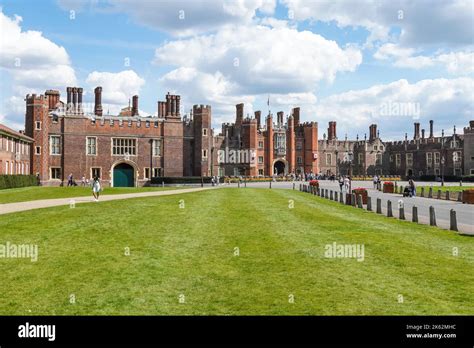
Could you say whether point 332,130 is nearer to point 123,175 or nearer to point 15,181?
point 123,175

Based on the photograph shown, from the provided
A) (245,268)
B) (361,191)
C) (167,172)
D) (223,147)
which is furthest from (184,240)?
(223,147)

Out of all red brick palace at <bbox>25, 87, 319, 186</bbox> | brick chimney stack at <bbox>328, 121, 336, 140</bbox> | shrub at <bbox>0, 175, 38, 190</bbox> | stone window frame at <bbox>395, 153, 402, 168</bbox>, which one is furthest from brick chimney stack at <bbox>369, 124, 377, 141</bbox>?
shrub at <bbox>0, 175, 38, 190</bbox>

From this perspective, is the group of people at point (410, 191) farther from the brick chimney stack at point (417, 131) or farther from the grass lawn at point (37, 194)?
the brick chimney stack at point (417, 131)

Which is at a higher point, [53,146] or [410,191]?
[53,146]

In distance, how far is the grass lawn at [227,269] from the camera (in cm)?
746

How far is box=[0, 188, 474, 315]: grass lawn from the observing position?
7457 millimetres

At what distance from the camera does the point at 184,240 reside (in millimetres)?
12773

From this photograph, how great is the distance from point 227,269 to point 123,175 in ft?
161

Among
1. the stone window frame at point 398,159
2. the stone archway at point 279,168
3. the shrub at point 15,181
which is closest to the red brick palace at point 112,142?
the shrub at point 15,181

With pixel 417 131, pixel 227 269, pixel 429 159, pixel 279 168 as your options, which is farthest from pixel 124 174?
pixel 417 131

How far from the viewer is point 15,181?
40000 millimetres

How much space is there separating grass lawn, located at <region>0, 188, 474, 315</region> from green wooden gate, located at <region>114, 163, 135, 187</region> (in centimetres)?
4066

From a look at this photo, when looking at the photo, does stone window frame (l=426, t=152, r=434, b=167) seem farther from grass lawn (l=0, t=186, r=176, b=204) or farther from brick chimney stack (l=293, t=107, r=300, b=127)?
grass lawn (l=0, t=186, r=176, b=204)

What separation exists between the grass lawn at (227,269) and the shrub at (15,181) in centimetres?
2327
